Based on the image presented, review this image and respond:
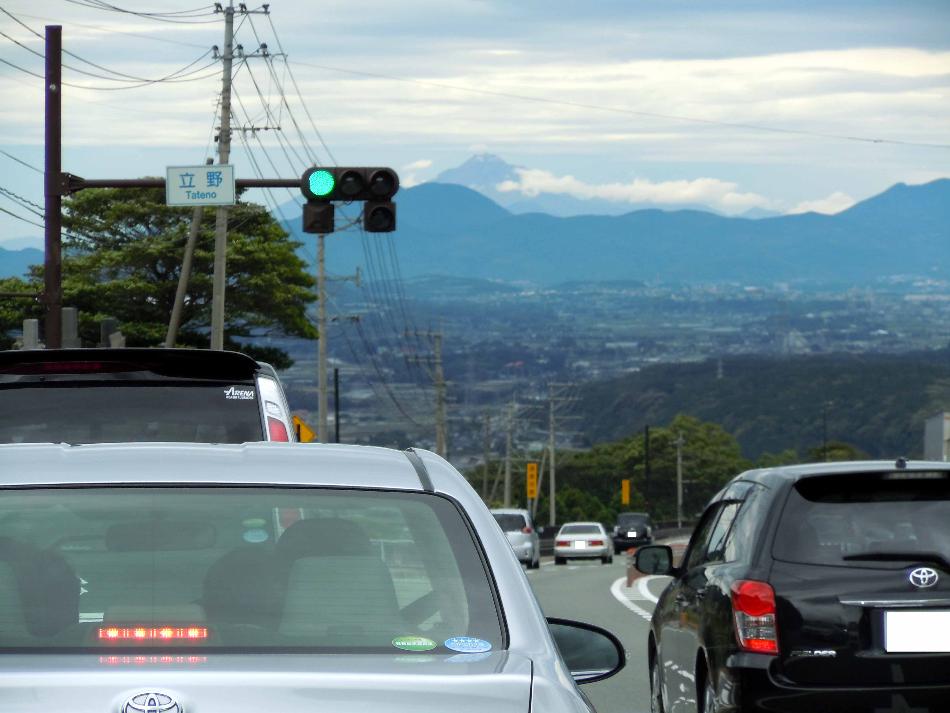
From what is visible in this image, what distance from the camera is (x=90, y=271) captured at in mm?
61656

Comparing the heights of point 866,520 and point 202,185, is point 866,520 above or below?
below

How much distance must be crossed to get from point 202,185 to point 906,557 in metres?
21.5

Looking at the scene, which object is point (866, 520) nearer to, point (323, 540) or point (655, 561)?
point (655, 561)

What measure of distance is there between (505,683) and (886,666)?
14.5 feet

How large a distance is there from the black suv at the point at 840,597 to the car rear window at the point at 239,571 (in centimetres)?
384

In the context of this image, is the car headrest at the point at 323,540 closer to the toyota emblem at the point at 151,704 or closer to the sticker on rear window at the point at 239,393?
the toyota emblem at the point at 151,704

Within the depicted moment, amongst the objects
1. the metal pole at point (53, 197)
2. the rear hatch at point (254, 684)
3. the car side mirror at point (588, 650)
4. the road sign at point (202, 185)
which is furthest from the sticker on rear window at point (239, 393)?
the road sign at point (202, 185)

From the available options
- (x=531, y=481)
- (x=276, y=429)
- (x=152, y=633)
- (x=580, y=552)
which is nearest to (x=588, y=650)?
(x=152, y=633)

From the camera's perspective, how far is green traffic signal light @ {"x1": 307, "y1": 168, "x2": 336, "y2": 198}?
2264cm

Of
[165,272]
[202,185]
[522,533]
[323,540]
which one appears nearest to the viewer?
[323,540]

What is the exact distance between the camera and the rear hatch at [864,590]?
7.34 m

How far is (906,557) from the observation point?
24.5 feet

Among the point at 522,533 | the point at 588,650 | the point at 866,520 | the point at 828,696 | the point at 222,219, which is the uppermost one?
the point at 222,219

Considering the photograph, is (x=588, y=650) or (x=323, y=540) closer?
(x=323, y=540)
